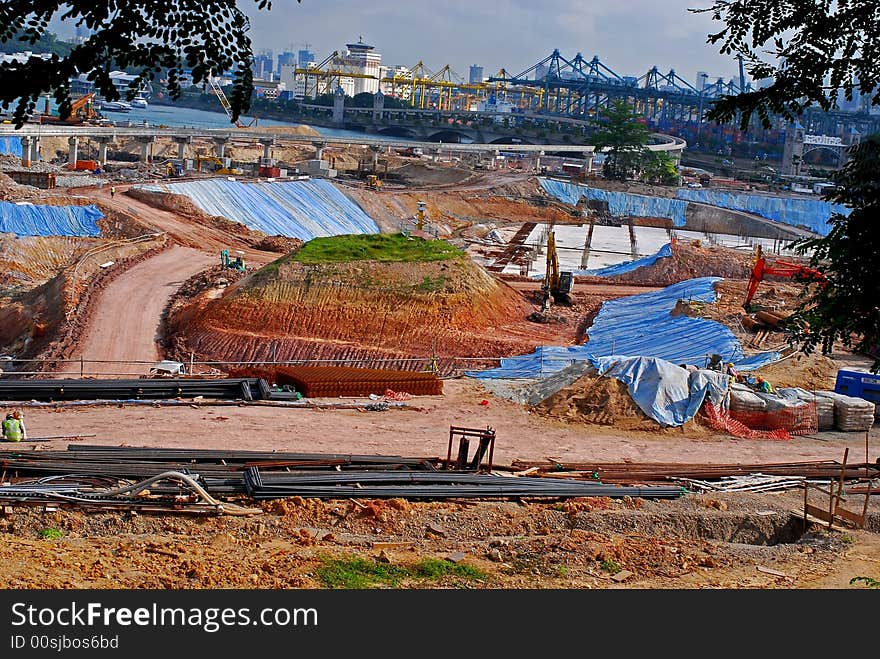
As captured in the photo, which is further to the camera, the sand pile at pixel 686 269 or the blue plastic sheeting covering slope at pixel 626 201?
the blue plastic sheeting covering slope at pixel 626 201

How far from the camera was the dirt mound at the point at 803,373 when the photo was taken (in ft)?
87.4

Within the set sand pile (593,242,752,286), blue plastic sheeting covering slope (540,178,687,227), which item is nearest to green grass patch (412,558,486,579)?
sand pile (593,242,752,286)

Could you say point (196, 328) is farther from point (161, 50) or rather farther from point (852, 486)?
point (161, 50)

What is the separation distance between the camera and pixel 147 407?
22156 mm

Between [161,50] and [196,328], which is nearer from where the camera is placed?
[161,50]

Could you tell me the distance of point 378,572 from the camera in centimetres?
1161

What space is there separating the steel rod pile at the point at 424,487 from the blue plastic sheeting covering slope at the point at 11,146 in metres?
72.4

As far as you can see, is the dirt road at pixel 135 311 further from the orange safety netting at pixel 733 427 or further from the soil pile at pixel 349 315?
the orange safety netting at pixel 733 427

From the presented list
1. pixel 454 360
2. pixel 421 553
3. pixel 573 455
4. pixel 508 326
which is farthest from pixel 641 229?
pixel 421 553

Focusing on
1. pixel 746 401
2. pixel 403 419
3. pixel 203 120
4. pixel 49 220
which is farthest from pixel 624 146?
pixel 203 120

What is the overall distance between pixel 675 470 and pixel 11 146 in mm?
75976

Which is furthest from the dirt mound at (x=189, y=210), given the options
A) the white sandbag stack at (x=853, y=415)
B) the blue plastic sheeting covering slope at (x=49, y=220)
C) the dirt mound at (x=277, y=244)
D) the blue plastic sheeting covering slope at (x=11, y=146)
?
the white sandbag stack at (x=853, y=415)

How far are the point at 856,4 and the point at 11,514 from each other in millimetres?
11074

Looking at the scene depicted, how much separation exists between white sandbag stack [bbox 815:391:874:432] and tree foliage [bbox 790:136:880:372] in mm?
13491
